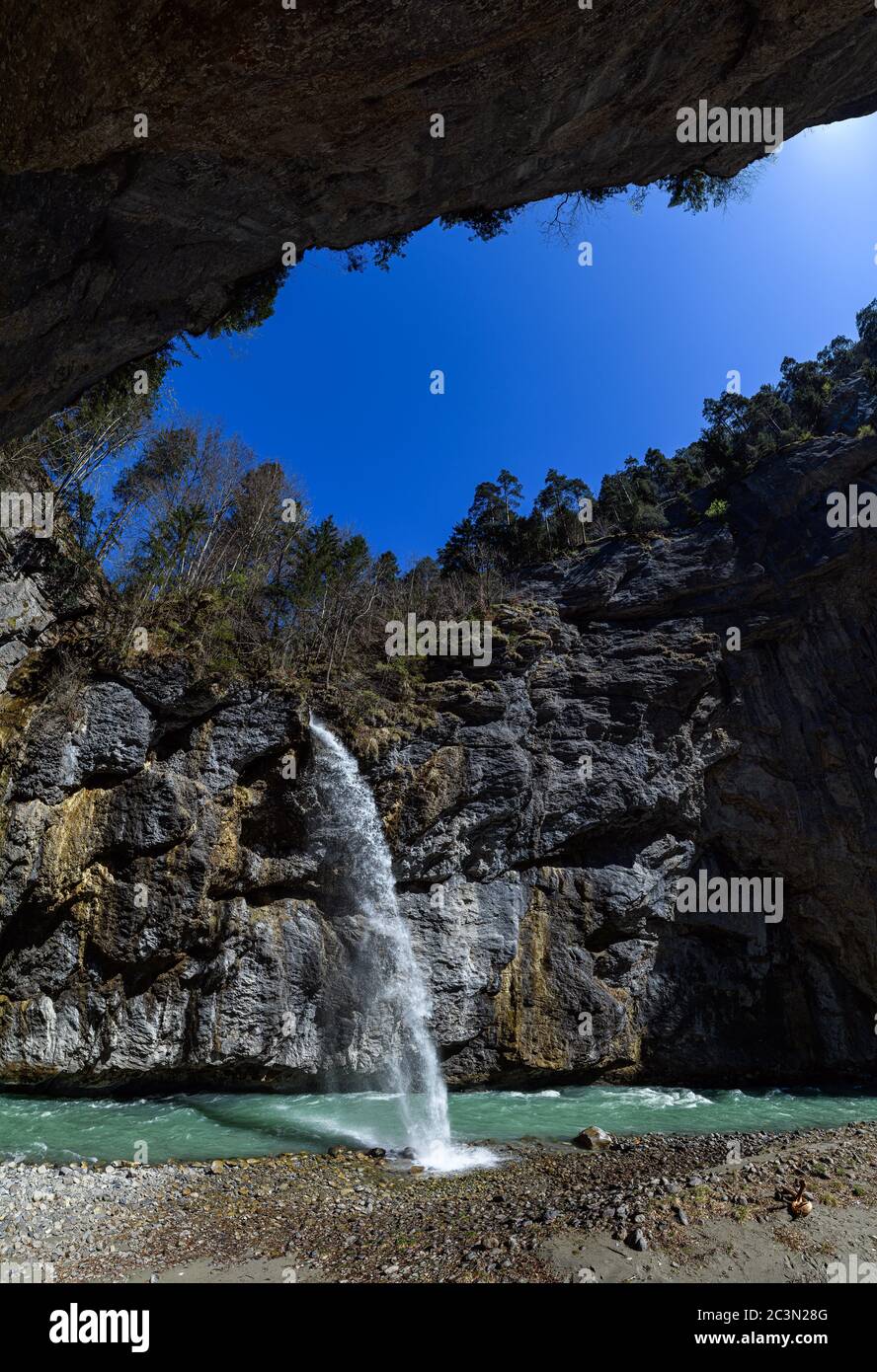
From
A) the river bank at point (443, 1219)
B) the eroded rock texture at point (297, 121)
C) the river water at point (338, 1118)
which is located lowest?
the river water at point (338, 1118)

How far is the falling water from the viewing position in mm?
15789

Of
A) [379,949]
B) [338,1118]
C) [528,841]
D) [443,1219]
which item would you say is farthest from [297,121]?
[528,841]

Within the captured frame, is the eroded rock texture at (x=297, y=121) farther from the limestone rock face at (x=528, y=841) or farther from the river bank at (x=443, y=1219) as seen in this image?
the limestone rock face at (x=528, y=841)

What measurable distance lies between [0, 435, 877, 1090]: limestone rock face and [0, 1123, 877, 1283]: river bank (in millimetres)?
5165

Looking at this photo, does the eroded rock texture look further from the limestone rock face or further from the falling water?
the falling water

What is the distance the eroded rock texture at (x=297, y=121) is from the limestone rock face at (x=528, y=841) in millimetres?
10294

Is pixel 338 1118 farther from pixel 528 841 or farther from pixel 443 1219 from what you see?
pixel 528 841

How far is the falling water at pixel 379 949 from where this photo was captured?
1579 cm

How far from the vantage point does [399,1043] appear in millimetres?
16016

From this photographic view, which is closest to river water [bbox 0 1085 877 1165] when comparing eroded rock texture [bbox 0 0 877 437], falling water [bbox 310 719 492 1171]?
falling water [bbox 310 719 492 1171]

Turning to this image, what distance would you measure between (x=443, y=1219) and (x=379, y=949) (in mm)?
8690

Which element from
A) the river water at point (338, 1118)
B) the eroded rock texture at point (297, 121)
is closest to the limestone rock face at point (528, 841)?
the river water at point (338, 1118)

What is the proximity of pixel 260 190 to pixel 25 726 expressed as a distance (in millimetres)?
12955

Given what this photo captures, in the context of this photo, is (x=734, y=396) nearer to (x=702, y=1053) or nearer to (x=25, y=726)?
(x=702, y=1053)
